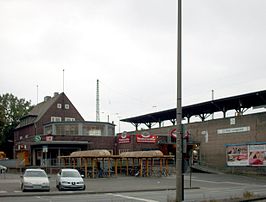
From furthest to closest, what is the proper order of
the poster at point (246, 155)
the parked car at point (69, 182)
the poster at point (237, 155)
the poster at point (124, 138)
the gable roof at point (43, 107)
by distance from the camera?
the gable roof at point (43, 107) → the poster at point (124, 138) → the poster at point (237, 155) → the poster at point (246, 155) → the parked car at point (69, 182)

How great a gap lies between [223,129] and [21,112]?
5569 cm

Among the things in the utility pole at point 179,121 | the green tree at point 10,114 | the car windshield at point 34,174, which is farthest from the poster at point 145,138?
the utility pole at point 179,121

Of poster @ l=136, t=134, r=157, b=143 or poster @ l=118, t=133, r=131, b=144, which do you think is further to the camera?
poster @ l=118, t=133, r=131, b=144

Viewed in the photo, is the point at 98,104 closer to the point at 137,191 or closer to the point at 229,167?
the point at 229,167

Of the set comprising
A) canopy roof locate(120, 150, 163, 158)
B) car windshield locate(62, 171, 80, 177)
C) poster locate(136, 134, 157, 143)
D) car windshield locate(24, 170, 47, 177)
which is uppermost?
poster locate(136, 134, 157, 143)

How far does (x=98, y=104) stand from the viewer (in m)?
112

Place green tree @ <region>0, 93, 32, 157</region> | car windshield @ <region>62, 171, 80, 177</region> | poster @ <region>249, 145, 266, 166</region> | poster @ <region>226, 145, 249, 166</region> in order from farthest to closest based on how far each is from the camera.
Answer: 1. green tree @ <region>0, 93, 32, 157</region>
2. poster @ <region>226, 145, 249, 166</region>
3. poster @ <region>249, 145, 266, 166</region>
4. car windshield @ <region>62, 171, 80, 177</region>

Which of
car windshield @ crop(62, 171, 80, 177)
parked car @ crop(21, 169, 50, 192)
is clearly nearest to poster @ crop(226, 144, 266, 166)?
car windshield @ crop(62, 171, 80, 177)

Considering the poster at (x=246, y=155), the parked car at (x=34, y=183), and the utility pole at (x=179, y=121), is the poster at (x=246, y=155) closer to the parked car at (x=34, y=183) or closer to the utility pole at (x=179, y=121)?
the parked car at (x=34, y=183)

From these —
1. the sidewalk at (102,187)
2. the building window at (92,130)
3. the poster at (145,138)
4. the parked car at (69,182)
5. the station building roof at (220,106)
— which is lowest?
the sidewalk at (102,187)

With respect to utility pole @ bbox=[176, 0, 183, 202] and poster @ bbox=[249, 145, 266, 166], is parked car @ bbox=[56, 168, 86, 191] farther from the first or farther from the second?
poster @ bbox=[249, 145, 266, 166]

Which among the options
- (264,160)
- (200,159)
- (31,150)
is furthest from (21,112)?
(264,160)

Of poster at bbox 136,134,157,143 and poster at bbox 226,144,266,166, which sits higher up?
poster at bbox 136,134,157,143

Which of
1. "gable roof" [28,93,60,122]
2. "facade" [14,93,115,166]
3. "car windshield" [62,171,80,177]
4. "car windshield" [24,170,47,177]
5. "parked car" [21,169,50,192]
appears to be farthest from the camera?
"gable roof" [28,93,60,122]
